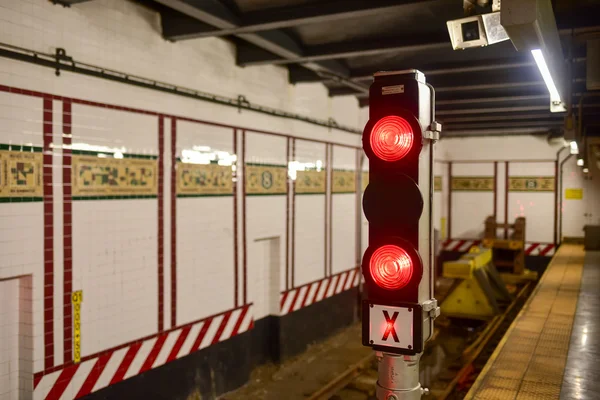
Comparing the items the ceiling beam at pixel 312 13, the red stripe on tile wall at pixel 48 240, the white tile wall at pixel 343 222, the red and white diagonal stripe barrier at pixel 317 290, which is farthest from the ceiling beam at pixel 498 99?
the red stripe on tile wall at pixel 48 240

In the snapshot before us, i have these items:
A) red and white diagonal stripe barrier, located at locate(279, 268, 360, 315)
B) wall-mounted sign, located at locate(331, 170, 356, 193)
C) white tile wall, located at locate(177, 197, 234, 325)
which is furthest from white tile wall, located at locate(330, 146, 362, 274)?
white tile wall, located at locate(177, 197, 234, 325)

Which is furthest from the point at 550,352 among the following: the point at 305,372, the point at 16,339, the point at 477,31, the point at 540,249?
the point at 540,249

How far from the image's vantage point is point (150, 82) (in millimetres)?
6828

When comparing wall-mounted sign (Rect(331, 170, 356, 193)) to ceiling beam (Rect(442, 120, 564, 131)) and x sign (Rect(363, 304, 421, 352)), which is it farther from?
x sign (Rect(363, 304, 421, 352))

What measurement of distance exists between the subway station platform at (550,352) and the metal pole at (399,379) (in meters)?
2.57

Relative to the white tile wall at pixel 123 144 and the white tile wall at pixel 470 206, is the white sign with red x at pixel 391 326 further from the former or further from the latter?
the white tile wall at pixel 470 206

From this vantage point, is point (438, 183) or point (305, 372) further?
point (438, 183)

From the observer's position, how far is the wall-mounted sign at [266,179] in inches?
353

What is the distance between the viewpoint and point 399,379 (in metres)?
2.82

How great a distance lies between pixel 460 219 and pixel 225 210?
12818mm

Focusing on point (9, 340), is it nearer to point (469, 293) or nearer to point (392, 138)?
point (392, 138)

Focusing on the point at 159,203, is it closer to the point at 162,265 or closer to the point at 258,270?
the point at 162,265

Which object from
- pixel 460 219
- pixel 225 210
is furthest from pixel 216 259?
pixel 460 219

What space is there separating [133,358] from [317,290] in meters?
5.14
